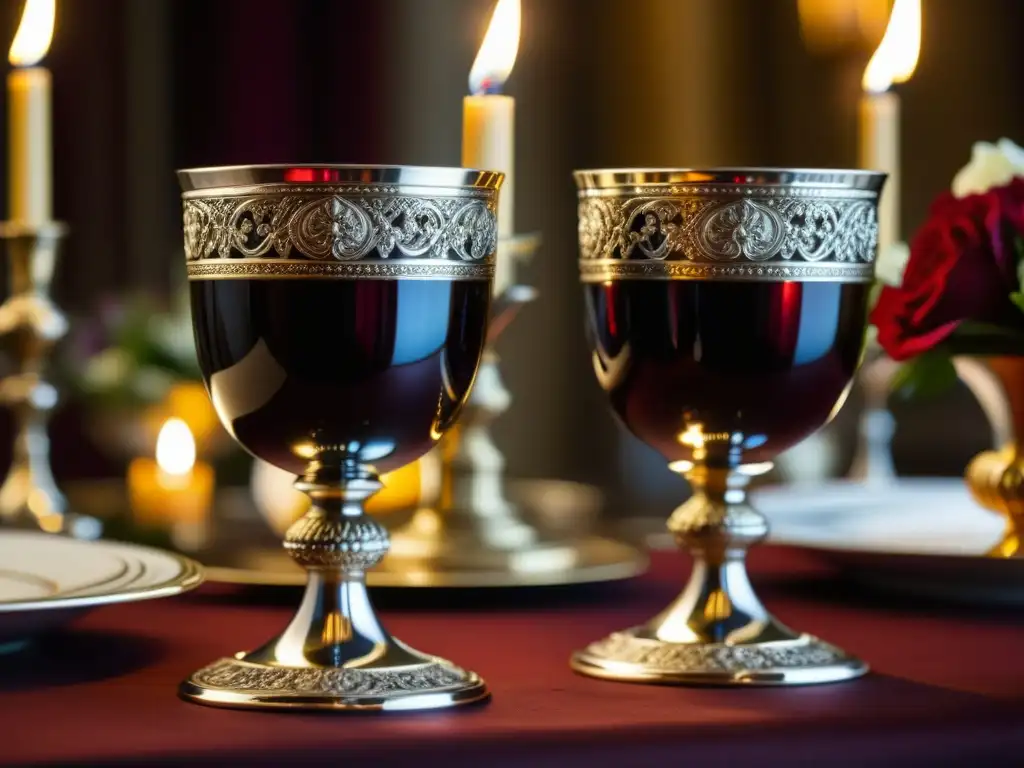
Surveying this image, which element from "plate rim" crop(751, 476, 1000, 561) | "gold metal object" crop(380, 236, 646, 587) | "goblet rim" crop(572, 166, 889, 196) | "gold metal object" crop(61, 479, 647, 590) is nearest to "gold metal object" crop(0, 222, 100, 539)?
"gold metal object" crop(61, 479, 647, 590)

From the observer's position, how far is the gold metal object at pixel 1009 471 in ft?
2.65

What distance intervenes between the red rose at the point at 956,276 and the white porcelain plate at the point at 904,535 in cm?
9

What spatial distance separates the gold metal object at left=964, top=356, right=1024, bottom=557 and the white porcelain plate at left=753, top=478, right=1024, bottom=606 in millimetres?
16

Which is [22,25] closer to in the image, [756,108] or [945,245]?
[945,245]

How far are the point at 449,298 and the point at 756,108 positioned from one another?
2713 mm

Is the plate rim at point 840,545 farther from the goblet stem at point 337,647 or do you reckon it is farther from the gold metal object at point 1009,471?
the goblet stem at point 337,647

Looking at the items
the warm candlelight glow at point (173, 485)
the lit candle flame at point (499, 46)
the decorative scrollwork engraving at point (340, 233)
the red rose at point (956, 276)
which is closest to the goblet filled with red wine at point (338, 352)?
the decorative scrollwork engraving at point (340, 233)

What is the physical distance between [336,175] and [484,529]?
33 cm

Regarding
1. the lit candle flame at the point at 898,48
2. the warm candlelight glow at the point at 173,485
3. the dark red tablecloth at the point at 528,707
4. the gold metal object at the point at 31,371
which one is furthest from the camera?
the warm candlelight glow at the point at 173,485

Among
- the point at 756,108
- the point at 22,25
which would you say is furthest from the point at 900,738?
the point at 756,108

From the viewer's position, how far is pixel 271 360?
1.89 ft

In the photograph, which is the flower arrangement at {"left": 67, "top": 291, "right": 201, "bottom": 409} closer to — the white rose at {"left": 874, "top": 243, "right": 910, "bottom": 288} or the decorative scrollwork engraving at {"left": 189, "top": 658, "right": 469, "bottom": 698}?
the white rose at {"left": 874, "top": 243, "right": 910, "bottom": 288}

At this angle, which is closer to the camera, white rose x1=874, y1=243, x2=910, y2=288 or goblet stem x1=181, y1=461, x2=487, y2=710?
goblet stem x1=181, y1=461, x2=487, y2=710

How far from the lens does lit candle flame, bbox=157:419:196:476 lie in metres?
1.21
